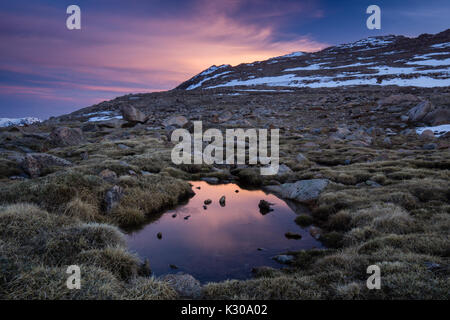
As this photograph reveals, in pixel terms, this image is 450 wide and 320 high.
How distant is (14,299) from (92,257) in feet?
7.17

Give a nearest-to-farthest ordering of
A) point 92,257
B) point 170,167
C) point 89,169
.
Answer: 1. point 92,257
2. point 89,169
3. point 170,167

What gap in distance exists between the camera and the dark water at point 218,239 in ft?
29.7

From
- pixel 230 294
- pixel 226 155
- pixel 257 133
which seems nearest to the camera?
pixel 230 294

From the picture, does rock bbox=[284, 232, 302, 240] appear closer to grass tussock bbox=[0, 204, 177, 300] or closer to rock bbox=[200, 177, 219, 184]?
grass tussock bbox=[0, 204, 177, 300]

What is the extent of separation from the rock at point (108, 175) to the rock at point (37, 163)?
423 centimetres

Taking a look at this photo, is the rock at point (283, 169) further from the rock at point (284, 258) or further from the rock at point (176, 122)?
the rock at point (176, 122)

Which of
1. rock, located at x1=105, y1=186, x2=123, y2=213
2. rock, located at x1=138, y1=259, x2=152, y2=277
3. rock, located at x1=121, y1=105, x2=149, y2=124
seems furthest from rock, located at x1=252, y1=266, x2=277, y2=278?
rock, located at x1=121, y1=105, x2=149, y2=124

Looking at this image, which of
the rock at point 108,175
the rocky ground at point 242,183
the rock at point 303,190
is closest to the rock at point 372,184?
the rocky ground at point 242,183

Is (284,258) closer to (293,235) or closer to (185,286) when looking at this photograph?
(293,235)

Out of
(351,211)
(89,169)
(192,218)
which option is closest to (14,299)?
(192,218)

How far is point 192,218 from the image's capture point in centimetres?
1313

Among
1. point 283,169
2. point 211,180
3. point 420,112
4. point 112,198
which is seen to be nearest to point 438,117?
point 420,112

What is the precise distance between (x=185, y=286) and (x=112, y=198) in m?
7.34

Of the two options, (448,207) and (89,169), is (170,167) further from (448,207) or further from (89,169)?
(448,207)
